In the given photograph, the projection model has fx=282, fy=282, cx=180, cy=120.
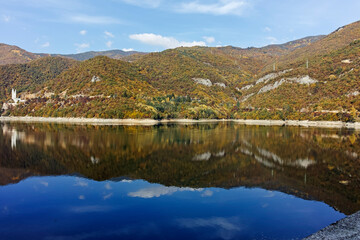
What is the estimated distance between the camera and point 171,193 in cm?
2366

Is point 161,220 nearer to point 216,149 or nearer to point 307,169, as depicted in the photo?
point 307,169

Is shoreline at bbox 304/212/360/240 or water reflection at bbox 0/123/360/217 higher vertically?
shoreline at bbox 304/212/360/240

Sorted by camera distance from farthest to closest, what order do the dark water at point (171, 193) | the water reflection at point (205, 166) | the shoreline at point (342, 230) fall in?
the water reflection at point (205, 166)
the dark water at point (171, 193)
the shoreline at point (342, 230)

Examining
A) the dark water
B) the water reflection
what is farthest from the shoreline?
the water reflection

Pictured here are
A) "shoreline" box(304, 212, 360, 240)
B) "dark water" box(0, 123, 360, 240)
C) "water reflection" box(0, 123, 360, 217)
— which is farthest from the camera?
"water reflection" box(0, 123, 360, 217)

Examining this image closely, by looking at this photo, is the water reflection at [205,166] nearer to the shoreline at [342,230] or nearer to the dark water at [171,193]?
the dark water at [171,193]

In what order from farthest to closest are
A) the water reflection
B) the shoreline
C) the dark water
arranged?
the water reflection, the dark water, the shoreline

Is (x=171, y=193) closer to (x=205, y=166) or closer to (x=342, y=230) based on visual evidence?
(x=205, y=166)

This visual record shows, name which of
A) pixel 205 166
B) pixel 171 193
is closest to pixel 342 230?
pixel 171 193

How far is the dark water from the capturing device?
16562 millimetres

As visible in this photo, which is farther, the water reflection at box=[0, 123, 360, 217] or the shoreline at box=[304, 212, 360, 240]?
the water reflection at box=[0, 123, 360, 217]

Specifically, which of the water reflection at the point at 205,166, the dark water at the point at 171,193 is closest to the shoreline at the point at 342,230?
the dark water at the point at 171,193

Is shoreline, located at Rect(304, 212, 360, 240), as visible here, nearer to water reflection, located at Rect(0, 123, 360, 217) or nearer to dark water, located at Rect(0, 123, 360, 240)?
dark water, located at Rect(0, 123, 360, 240)

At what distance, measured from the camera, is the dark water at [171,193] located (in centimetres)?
1656
